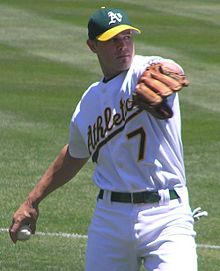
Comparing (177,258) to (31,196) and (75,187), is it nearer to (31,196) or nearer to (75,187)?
(31,196)

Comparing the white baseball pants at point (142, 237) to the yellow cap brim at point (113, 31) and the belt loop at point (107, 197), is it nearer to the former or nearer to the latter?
the belt loop at point (107, 197)

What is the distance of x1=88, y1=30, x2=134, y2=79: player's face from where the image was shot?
6.18 metres

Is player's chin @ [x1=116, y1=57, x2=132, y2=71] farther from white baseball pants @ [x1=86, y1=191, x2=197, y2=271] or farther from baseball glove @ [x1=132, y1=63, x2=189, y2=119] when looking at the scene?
white baseball pants @ [x1=86, y1=191, x2=197, y2=271]

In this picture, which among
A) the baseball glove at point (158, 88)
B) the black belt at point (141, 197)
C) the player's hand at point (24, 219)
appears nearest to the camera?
the baseball glove at point (158, 88)

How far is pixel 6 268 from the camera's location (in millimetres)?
8617

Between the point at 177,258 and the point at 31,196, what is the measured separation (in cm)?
114

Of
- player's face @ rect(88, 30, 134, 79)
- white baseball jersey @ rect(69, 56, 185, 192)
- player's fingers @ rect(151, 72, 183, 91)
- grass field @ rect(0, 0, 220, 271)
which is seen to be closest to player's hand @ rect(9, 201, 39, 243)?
white baseball jersey @ rect(69, 56, 185, 192)

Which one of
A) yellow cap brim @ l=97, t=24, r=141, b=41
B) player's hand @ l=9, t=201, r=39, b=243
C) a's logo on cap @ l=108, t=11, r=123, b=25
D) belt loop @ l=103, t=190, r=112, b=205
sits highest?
a's logo on cap @ l=108, t=11, r=123, b=25

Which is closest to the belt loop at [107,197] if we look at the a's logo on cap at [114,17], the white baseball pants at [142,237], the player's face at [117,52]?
the white baseball pants at [142,237]

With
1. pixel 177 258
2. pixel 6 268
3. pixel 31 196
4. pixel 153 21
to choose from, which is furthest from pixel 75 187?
pixel 153 21

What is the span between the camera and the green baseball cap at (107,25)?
20.4ft

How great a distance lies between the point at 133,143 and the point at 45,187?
768 mm

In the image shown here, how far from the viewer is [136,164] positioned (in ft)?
20.1

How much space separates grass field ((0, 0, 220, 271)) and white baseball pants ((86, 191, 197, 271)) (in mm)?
2542
